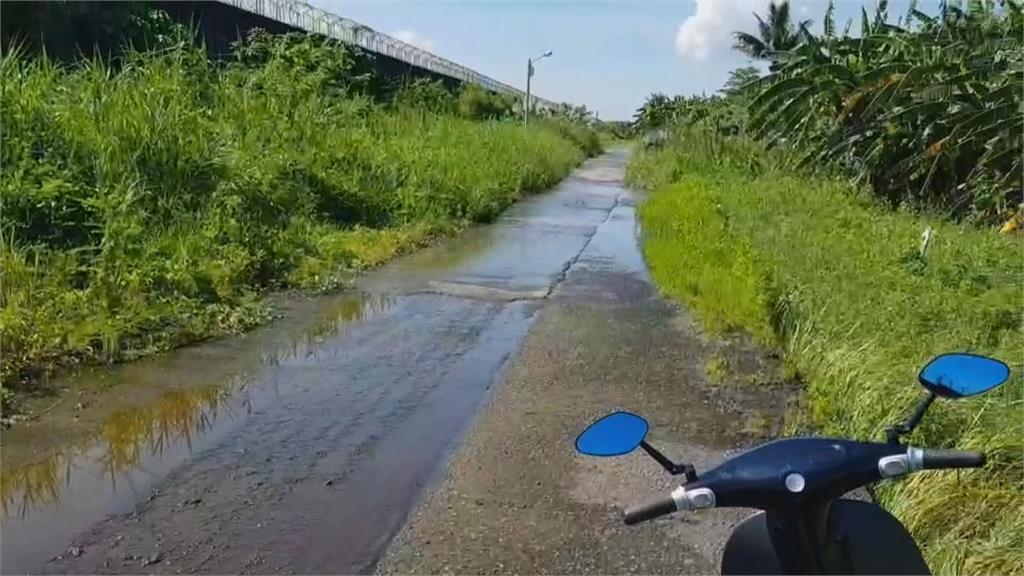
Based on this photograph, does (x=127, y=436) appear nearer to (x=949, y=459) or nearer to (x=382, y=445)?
(x=382, y=445)

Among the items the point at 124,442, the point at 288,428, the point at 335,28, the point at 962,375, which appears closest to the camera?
the point at 962,375

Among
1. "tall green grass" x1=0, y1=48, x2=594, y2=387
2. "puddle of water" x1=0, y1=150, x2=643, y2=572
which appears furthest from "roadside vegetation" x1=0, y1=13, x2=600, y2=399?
"puddle of water" x1=0, y1=150, x2=643, y2=572

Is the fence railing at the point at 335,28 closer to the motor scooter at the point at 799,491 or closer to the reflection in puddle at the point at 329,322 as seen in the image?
the reflection in puddle at the point at 329,322

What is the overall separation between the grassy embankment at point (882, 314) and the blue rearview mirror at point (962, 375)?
160cm

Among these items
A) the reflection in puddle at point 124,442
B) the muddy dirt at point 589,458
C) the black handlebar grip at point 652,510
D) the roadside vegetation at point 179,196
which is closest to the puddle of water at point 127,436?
the reflection in puddle at point 124,442

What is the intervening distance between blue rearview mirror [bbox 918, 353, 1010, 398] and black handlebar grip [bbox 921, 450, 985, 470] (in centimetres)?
12

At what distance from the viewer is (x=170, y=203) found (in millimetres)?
8578

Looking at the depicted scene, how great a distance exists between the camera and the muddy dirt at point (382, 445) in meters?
3.84

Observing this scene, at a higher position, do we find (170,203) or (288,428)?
(170,203)

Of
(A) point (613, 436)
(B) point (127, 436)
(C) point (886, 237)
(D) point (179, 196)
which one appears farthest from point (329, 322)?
(A) point (613, 436)

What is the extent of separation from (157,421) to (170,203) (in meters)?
3.78

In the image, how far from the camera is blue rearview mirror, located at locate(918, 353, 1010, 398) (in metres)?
1.81

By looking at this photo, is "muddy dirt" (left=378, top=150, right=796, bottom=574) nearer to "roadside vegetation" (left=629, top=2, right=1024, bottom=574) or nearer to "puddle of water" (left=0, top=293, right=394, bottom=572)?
"roadside vegetation" (left=629, top=2, right=1024, bottom=574)

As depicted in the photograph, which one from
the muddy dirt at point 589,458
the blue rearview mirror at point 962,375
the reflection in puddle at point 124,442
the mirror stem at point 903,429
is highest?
the blue rearview mirror at point 962,375
